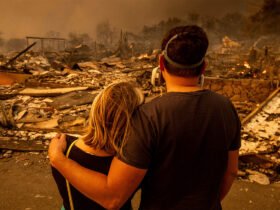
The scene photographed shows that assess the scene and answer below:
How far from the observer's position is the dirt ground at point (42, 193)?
3.30m

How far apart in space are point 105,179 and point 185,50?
70 cm

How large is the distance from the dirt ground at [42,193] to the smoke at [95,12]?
42276mm

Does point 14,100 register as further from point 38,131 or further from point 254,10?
point 254,10

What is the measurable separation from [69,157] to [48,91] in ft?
28.8

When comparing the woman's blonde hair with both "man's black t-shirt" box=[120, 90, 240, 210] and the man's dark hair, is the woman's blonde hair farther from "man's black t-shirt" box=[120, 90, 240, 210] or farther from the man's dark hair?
the man's dark hair

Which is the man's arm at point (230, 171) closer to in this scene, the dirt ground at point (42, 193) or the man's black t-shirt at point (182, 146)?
the man's black t-shirt at point (182, 146)

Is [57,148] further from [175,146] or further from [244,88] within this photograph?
[244,88]

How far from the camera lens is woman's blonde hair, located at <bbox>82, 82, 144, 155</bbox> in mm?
1190

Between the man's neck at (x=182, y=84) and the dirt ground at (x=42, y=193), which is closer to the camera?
the man's neck at (x=182, y=84)

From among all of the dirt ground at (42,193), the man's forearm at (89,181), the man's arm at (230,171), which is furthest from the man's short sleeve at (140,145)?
the dirt ground at (42,193)

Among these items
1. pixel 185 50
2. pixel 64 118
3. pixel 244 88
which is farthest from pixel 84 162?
pixel 244 88

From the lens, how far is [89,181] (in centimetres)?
123

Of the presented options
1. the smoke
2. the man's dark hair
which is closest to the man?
the man's dark hair

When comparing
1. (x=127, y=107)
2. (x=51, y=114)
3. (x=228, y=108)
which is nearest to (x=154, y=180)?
(x=127, y=107)
